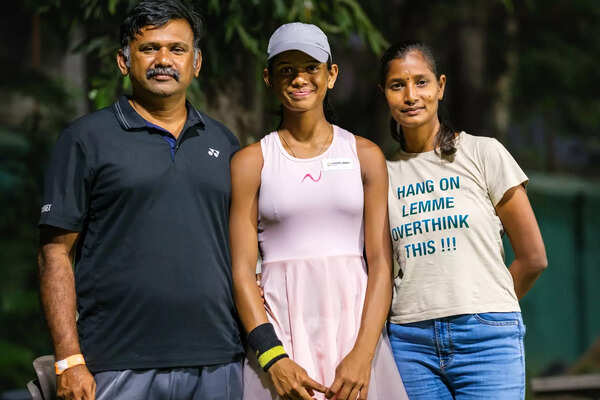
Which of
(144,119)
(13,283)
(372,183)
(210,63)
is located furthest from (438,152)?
(13,283)

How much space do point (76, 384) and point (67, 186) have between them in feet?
2.63

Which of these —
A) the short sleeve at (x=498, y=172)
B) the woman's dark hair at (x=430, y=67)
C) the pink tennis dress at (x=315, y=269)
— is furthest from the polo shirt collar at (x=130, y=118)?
the short sleeve at (x=498, y=172)

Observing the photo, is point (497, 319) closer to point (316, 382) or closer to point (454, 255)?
point (454, 255)

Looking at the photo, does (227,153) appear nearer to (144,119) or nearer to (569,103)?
(144,119)

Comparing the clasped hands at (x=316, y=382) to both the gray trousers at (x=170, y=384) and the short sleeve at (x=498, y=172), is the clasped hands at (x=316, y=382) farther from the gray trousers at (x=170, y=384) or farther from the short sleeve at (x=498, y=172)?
the short sleeve at (x=498, y=172)

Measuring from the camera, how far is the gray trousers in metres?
3.07

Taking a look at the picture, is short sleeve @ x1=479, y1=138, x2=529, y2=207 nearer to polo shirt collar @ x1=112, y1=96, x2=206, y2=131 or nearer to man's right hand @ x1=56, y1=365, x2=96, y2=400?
polo shirt collar @ x1=112, y1=96, x2=206, y2=131

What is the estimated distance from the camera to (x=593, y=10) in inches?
460

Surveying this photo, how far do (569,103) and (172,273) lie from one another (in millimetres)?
10886

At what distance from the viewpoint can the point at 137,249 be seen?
10.2 feet

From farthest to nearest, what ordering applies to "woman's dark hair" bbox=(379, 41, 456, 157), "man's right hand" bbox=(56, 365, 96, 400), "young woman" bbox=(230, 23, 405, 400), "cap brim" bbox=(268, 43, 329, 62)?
"woman's dark hair" bbox=(379, 41, 456, 157) → "cap brim" bbox=(268, 43, 329, 62) → "young woman" bbox=(230, 23, 405, 400) → "man's right hand" bbox=(56, 365, 96, 400)

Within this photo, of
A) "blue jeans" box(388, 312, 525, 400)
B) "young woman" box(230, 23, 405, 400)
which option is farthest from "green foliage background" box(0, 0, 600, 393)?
"blue jeans" box(388, 312, 525, 400)

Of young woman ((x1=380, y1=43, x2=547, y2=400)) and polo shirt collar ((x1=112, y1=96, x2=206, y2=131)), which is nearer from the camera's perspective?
polo shirt collar ((x1=112, y1=96, x2=206, y2=131))

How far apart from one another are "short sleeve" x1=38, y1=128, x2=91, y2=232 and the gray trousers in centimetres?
65
